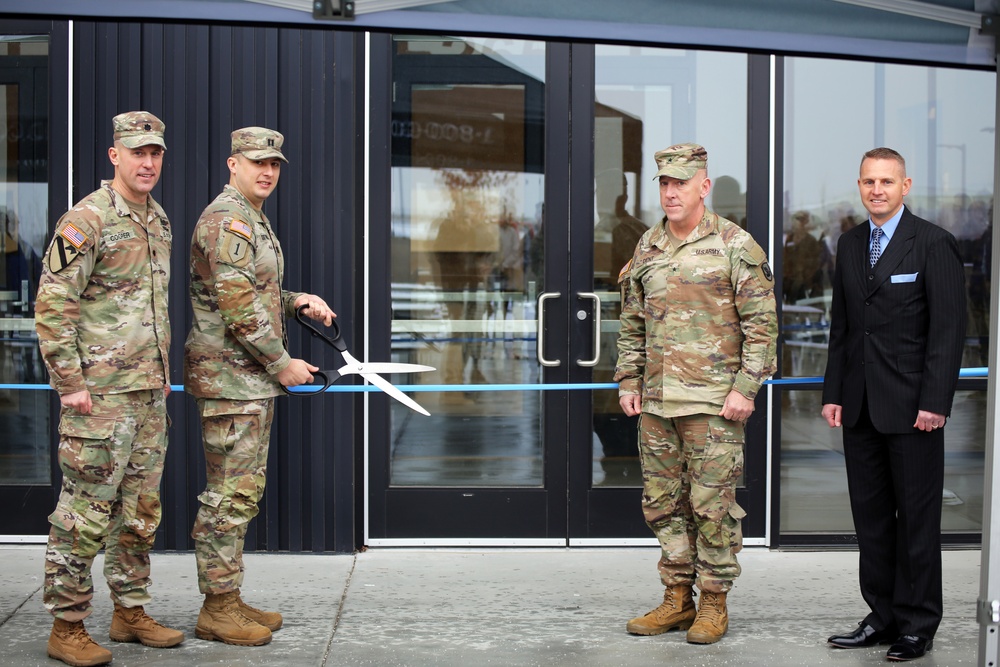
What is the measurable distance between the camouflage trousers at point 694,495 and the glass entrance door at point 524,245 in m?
1.19

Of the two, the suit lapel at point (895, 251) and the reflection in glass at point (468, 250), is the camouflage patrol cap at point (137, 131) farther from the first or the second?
the suit lapel at point (895, 251)

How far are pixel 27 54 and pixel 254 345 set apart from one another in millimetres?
2402

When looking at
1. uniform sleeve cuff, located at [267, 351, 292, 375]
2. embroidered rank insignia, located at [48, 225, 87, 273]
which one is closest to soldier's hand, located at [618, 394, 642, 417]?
uniform sleeve cuff, located at [267, 351, 292, 375]

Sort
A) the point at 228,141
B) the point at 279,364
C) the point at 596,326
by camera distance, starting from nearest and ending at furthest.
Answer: the point at 279,364, the point at 228,141, the point at 596,326

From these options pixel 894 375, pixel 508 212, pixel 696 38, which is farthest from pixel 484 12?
pixel 508 212

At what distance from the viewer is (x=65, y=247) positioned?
374 centimetres

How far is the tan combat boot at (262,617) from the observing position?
4258mm

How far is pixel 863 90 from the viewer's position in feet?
18.2

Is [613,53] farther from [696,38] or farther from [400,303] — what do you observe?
[696,38]

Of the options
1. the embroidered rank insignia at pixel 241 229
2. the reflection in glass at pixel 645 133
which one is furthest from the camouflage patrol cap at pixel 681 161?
the embroidered rank insignia at pixel 241 229

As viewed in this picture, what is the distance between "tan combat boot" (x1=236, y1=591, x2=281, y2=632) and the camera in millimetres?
4258

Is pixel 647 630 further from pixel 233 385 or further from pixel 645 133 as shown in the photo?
pixel 645 133

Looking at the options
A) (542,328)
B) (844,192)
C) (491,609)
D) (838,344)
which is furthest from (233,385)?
(844,192)

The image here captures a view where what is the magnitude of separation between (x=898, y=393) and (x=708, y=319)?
0.72m
